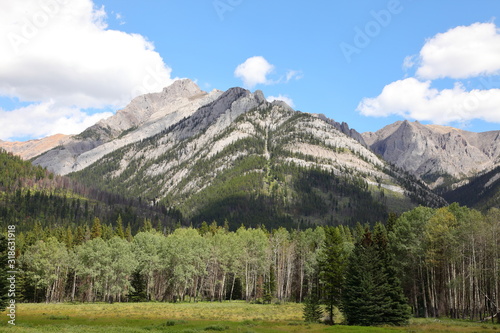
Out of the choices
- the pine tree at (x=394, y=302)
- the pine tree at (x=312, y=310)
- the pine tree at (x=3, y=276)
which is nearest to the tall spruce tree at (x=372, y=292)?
the pine tree at (x=394, y=302)

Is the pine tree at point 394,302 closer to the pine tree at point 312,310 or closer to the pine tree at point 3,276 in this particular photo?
the pine tree at point 312,310

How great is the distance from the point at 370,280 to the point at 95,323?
3711 centimetres

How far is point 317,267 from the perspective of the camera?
98.1 metres

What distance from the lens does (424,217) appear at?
231ft

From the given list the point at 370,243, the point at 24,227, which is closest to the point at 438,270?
the point at 370,243

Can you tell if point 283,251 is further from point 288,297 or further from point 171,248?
point 171,248

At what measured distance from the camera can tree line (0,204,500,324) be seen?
54500 mm

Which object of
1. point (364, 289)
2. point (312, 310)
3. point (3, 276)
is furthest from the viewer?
point (312, 310)

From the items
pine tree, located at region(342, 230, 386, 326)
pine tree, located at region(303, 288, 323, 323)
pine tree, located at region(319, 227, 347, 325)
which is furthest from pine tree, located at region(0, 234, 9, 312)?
pine tree, located at region(342, 230, 386, 326)

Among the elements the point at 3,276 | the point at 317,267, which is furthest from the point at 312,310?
the point at 3,276

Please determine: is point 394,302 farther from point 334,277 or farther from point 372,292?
point 334,277

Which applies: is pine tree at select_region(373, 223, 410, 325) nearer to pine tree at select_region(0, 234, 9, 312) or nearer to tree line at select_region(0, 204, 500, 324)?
tree line at select_region(0, 204, 500, 324)

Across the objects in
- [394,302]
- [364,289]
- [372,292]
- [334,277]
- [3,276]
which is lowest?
[394,302]

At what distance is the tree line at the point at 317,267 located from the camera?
5450 cm
